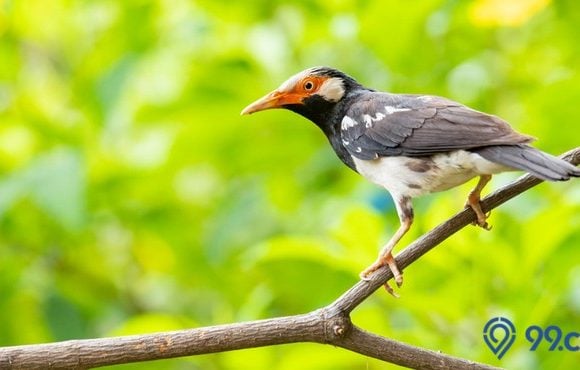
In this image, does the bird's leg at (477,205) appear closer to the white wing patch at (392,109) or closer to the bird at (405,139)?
the bird at (405,139)

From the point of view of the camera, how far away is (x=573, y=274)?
3920 millimetres

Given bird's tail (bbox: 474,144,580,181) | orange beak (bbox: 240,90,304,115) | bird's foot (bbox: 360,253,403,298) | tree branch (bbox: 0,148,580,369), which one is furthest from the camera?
orange beak (bbox: 240,90,304,115)

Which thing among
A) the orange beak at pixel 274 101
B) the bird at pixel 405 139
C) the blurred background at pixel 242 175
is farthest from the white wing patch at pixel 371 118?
the blurred background at pixel 242 175

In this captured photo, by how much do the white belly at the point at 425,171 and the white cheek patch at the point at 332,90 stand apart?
29cm

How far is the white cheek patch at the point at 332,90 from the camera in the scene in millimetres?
3643

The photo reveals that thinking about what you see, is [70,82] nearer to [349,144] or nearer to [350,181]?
[350,181]

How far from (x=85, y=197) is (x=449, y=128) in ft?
7.28

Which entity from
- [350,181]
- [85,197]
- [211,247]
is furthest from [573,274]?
[85,197]

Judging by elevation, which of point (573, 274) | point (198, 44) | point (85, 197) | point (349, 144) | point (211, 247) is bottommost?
point (573, 274)

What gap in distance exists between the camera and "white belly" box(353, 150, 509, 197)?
3.12m

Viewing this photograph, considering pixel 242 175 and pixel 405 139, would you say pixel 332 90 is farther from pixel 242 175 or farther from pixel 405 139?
pixel 242 175

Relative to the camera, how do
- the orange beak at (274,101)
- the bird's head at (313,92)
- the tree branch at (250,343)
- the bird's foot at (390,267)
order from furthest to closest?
the bird's head at (313,92)
the orange beak at (274,101)
the bird's foot at (390,267)
the tree branch at (250,343)

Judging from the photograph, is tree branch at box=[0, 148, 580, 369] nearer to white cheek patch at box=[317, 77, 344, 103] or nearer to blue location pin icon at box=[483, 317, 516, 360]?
blue location pin icon at box=[483, 317, 516, 360]

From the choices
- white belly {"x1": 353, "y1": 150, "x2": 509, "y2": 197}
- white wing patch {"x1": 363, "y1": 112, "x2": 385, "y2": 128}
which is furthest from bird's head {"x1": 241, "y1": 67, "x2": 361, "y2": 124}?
white belly {"x1": 353, "y1": 150, "x2": 509, "y2": 197}
